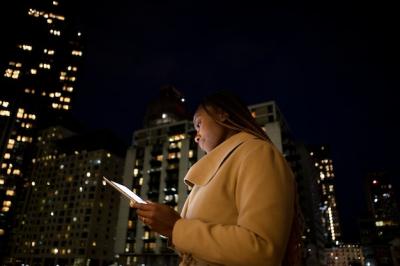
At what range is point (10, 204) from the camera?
7831 centimetres

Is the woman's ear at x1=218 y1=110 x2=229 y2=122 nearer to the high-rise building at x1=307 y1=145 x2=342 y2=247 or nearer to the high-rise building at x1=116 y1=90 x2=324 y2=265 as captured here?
the high-rise building at x1=116 y1=90 x2=324 y2=265

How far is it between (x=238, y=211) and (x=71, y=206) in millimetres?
95927

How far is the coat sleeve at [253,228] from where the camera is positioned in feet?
4.23

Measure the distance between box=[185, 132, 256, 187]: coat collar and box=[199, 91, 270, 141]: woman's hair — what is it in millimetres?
91

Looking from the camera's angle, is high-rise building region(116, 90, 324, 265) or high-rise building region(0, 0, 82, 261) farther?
high-rise building region(116, 90, 324, 265)

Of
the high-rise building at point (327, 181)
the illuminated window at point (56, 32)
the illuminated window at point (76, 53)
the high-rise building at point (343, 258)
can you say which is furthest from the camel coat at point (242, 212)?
the high-rise building at point (327, 181)

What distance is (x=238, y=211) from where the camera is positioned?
1545 mm

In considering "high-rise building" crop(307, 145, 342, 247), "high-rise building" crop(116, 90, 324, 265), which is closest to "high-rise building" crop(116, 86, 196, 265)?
"high-rise building" crop(116, 90, 324, 265)

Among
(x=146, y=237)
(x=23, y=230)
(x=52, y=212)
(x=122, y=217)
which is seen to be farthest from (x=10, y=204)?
(x=146, y=237)

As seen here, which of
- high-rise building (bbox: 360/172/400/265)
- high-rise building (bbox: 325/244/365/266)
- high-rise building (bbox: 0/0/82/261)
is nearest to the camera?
high-rise building (bbox: 325/244/365/266)

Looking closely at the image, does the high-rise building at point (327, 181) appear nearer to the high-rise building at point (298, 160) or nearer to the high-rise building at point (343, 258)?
the high-rise building at point (298, 160)

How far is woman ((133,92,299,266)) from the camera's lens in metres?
1.30

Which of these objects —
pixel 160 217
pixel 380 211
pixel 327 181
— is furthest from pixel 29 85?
pixel 327 181

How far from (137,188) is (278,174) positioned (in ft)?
226
